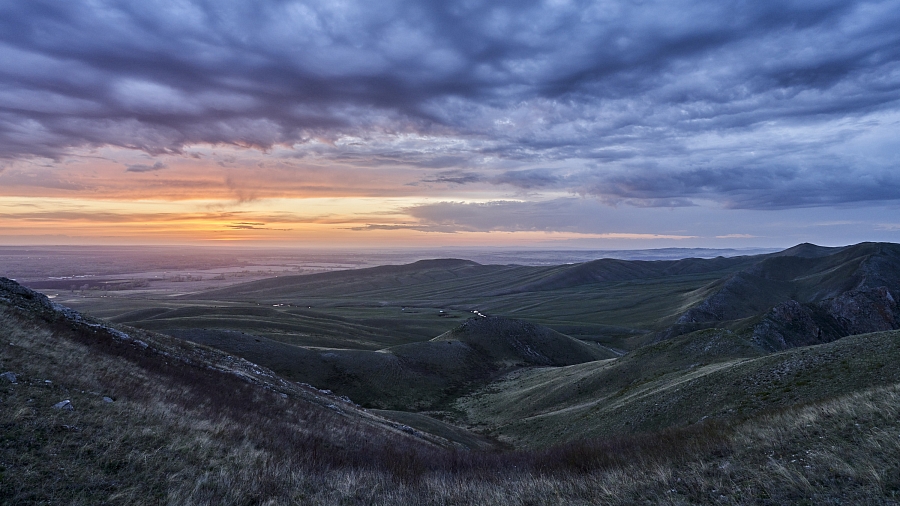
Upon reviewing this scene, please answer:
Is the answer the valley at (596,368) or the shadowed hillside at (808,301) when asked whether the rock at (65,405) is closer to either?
the valley at (596,368)

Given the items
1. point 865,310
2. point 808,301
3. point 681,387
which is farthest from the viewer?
point 808,301

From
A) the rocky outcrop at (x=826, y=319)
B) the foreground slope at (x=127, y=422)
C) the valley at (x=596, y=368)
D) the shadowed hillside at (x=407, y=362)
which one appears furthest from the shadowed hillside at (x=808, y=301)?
the foreground slope at (x=127, y=422)

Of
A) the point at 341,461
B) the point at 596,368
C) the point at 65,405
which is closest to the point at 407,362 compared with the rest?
the point at 596,368

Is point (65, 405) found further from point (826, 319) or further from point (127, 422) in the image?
point (826, 319)

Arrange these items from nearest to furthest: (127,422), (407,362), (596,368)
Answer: (127,422) < (596,368) < (407,362)

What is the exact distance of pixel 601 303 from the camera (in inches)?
7761

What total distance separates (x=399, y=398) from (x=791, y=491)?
59.7 m

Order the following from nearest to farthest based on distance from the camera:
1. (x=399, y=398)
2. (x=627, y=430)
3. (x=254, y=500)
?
(x=254, y=500), (x=627, y=430), (x=399, y=398)

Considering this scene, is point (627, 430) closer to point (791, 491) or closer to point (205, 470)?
point (791, 491)

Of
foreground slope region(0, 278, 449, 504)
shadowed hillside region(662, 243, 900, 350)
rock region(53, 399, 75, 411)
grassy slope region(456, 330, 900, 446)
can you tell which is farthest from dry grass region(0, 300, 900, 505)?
shadowed hillside region(662, 243, 900, 350)

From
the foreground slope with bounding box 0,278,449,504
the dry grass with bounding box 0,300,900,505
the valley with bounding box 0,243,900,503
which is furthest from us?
the valley with bounding box 0,243,900,503

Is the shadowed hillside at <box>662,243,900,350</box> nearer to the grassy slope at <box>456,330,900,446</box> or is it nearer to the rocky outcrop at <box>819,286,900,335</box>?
the rocky outcrop at <box>819,286,900,335</box>

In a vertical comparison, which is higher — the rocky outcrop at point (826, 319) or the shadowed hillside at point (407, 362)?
the rocky outcrop at point (826, 319)

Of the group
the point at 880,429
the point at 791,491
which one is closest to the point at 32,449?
the point at 791,491
